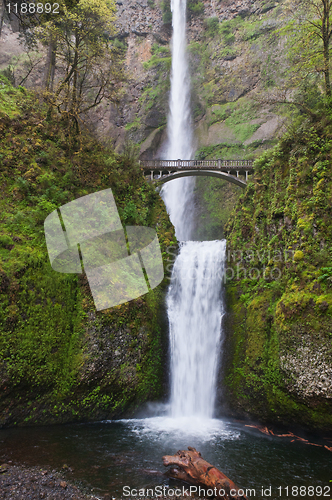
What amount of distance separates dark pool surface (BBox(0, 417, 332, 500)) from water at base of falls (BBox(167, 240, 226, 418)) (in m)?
1.62

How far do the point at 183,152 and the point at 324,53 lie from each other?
19026mm

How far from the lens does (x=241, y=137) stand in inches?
1054

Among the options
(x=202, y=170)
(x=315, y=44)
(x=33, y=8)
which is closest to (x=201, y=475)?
(x=315, y=44)

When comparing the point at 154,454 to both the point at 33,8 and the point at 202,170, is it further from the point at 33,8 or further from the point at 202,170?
the point at 33,8

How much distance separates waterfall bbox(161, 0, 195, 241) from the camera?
91.4 feet

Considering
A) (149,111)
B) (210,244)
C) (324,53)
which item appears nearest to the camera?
(324,53)

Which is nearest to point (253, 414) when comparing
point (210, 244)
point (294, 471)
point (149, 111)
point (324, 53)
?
point (294, 471)

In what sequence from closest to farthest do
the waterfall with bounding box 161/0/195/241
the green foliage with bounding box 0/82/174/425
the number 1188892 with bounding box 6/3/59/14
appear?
the green foliage with bounding box 0/82/174/425 → the number 1188892 with bounding box 6/3/59/14 → the waterfall with bounding box 161/0/195/241

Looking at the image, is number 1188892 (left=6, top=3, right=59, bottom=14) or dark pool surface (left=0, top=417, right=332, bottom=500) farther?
number 1188892 (left=6, top=3, right=59, bottom=14)

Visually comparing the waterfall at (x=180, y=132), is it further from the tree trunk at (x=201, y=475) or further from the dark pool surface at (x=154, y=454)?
the tree trunk at (x=201, y=475)

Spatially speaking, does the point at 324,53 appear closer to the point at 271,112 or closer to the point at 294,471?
the point at 294,471

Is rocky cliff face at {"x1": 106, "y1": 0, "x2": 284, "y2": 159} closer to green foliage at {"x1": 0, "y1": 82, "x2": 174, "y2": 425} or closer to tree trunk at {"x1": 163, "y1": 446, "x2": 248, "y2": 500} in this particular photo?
green foliage at {"x1": 0, "y1": 82, "x2": 174, "y2": 425}
